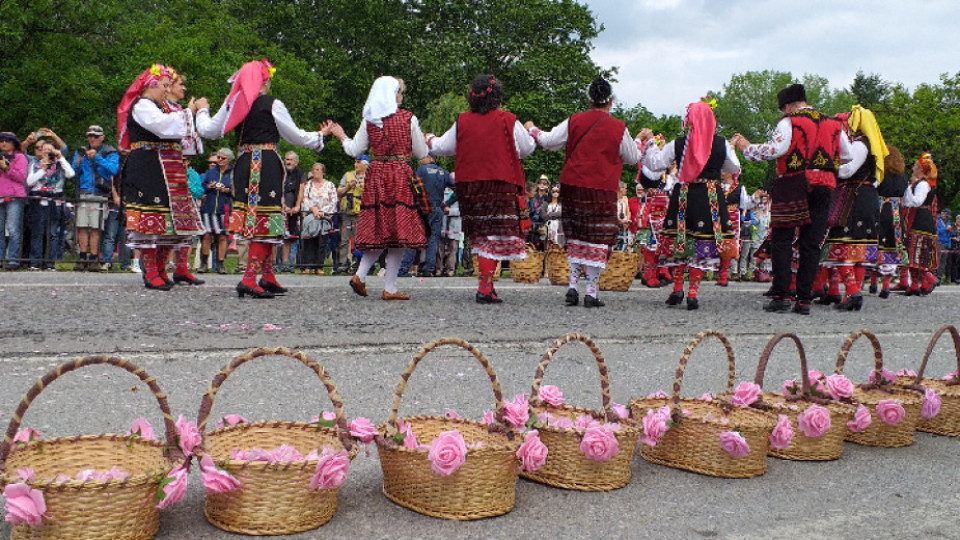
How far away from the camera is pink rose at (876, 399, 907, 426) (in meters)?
3.39

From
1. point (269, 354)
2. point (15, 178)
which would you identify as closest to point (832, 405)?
point (269, 354)

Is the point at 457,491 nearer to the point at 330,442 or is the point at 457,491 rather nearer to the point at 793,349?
the point at 330,442

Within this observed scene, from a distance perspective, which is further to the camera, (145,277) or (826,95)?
(826,95)

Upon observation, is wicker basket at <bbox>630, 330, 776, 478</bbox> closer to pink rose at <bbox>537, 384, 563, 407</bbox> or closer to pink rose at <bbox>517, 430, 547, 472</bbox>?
pink rose at <bbox>537, 384, 563, 407</bbox>

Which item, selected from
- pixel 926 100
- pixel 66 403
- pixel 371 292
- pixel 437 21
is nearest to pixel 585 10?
pixel 437 21

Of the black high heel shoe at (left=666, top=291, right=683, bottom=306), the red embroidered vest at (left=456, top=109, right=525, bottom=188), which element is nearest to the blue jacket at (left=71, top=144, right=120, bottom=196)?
the red embroidered vest at (left=456, top=109, right=525, bottom=188)

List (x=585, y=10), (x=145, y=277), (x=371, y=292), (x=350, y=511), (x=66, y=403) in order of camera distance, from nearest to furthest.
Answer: (x=350, y=511) < (x=66, y=403) < (x=145, y=277) < (x=371, y=292) < (x=585, y=10)

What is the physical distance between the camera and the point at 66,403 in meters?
3.43

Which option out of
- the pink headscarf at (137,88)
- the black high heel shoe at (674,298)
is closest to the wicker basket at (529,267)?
the black high heel shoe at (674,298)

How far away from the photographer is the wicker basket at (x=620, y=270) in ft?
33.6

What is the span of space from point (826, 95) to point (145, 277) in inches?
3443

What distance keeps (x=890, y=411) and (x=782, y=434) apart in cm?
64

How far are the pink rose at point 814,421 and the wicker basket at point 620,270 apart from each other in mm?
7076

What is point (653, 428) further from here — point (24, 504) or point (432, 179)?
point (432, 179)
